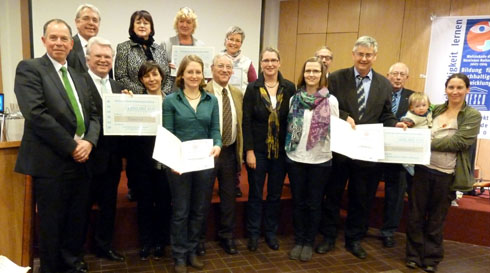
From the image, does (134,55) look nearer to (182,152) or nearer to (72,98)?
(72,98)

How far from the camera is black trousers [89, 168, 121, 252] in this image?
2.56 meters

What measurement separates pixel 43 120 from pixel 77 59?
0.68m

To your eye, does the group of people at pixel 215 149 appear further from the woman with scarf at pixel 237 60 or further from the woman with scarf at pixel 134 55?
the woman with scarf at pixel 237 60

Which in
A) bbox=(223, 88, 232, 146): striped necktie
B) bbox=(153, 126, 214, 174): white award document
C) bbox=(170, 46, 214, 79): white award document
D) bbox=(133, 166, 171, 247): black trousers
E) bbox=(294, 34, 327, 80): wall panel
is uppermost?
bbox=(294, 34, 327, 80): wall panel

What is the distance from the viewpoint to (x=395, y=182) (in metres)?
3.32

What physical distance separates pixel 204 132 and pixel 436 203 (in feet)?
6.12

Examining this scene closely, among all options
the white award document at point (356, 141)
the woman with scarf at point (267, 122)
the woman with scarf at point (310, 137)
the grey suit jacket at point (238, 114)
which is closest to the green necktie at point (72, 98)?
the grey suit jacket at point (238, 114)

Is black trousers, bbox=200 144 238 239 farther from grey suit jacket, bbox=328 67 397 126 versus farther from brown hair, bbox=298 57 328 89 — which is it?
grey suit jacket, bbox=328 67 397 126

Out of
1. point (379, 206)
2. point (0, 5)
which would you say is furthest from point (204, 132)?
point (0, 5)

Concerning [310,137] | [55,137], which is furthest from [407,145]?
[55,137]

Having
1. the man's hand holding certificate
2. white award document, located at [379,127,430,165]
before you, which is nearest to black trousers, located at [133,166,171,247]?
the man's hand holding certificate

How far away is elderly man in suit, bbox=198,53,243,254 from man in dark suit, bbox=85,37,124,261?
2.35ft

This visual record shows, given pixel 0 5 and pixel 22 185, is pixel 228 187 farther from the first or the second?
pixel 0 5

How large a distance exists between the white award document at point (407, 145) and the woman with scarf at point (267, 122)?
2.59ft
